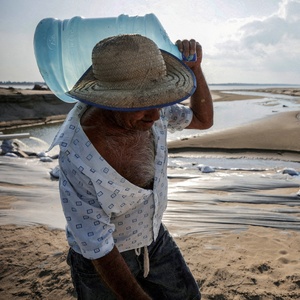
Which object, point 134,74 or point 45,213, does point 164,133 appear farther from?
point 45,213

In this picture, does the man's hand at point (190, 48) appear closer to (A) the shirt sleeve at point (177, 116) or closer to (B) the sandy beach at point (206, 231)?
(A) the shirt sleeve at point (177, 116)

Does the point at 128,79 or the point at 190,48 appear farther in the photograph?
the point at 190,48

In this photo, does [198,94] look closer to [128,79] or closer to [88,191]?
[128,79]

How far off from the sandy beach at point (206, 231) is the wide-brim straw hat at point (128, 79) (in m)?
1.79

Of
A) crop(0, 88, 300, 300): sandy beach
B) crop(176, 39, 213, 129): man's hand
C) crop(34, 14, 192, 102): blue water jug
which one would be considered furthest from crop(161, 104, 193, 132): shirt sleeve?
crop(0, 88, 300, 300): sandy beach

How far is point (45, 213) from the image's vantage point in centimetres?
375

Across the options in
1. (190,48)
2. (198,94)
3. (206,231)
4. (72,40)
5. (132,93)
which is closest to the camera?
(132,93)

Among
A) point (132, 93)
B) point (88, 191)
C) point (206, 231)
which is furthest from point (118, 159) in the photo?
point (206, 231)

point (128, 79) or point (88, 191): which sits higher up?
point (128, 79)

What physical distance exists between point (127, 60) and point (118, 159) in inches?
14.1

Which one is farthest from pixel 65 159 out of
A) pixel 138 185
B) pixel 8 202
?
pixel 8 202

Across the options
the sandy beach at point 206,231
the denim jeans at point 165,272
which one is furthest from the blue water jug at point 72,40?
the sandy beach at point 206,231

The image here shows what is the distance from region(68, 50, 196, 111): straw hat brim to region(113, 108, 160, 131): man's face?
0.08 meters

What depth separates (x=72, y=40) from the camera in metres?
1.71
